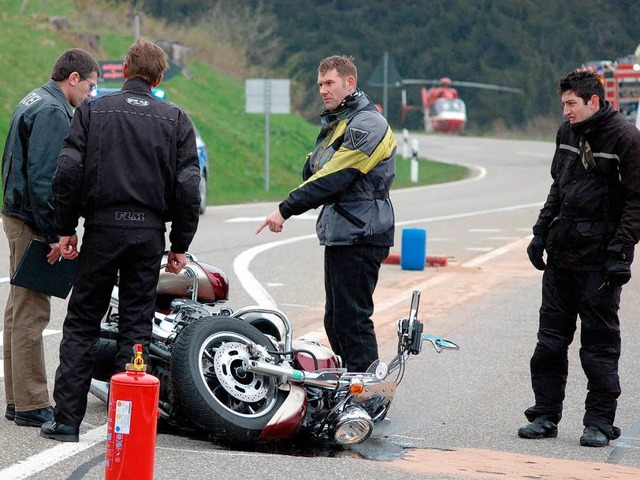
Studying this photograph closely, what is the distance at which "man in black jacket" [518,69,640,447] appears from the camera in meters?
7.23

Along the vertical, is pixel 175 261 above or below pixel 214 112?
above

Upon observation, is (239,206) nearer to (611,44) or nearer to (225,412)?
(225,412)

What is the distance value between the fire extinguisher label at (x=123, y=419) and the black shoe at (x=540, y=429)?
261cm

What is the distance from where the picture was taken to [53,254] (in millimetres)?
6902

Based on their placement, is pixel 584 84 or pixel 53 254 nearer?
pixel 53 254

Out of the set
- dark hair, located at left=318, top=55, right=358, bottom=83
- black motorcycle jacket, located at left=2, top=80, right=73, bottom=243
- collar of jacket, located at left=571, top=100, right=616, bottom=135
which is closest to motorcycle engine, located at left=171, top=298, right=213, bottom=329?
black motorcycle jacket, located at left=2, top=80, right=73, bottom=243

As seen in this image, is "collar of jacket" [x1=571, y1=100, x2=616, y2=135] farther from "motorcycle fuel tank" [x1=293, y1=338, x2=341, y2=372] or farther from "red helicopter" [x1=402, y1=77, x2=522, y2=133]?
"red helicopter" [x1=402, y1=77, x2=522, y2=133]

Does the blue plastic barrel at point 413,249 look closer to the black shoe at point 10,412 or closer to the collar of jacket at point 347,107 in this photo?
the collar of jacket at point 347,107

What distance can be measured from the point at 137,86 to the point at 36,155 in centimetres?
63

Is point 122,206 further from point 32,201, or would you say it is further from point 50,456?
point 50,456

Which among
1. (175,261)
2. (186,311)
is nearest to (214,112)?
(186,311)

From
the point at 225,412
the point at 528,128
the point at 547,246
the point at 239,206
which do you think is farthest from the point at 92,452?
the point at 528,128

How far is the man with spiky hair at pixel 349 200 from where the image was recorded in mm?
7328

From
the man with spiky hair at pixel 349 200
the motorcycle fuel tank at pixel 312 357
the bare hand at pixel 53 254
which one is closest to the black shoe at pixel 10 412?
the bare hand at pixel 53 254
